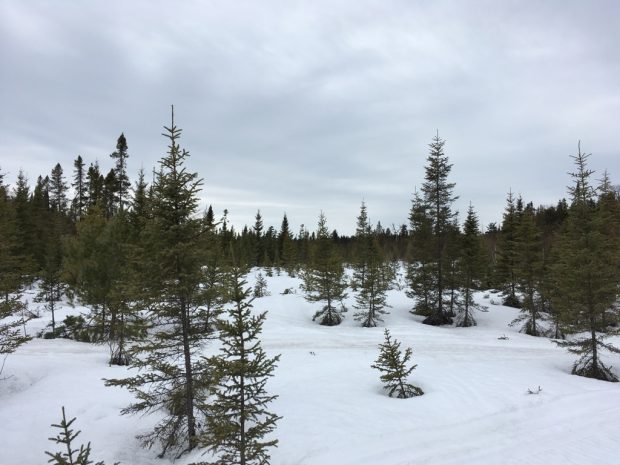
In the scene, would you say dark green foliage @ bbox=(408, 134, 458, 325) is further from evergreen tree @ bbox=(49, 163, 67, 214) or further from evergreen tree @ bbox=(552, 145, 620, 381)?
evergreen tree @ bbox=(49, 163, 67, 214)

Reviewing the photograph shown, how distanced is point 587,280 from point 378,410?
1180 cm

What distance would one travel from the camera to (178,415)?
10078 millimetres

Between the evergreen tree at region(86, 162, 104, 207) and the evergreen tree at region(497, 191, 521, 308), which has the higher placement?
the evergreen tree at region(86, 162, 104, 207)

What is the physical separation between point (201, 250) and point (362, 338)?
1623cm

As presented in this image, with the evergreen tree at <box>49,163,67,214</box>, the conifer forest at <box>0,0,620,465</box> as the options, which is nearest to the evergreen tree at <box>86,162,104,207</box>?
the evergreen tree at <box>49,163,67,214</box>

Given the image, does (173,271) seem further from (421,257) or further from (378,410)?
(421,257)

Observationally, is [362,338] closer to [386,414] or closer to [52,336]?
[386,414]

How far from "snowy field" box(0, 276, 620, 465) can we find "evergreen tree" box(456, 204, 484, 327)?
7.50m

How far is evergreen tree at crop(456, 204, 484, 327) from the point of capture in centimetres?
2761

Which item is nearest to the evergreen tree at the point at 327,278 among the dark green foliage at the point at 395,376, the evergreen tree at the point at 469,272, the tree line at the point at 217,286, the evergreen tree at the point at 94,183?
the tree line at the point at 217,286

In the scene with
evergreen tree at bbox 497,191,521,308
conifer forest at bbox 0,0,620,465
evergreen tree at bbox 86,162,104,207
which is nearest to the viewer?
conifer forest at bbox 0,0,620,465

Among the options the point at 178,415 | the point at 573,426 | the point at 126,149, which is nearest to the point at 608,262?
the point at 573,426

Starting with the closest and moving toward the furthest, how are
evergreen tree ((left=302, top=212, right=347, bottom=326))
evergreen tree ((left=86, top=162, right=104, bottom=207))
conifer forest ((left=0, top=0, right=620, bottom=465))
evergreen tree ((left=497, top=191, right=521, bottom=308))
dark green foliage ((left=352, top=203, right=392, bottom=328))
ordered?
conifer forest ((left=0, top=0, right=620, bottom=465)), dark green foliage ((left=352, top=203, right=392, bottom=328)), evergreen tree ((left=302, top=212, right=347, bottom=326)), evergreen tree ((left=497, top=191, right=521, bottom=308)), evergreen tree ((left=86, top=162, right=104, bottom=207))

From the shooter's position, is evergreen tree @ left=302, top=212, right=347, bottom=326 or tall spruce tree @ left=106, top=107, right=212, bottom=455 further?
evergreen tree @ left=302, top=212, right=347, bottom=326
